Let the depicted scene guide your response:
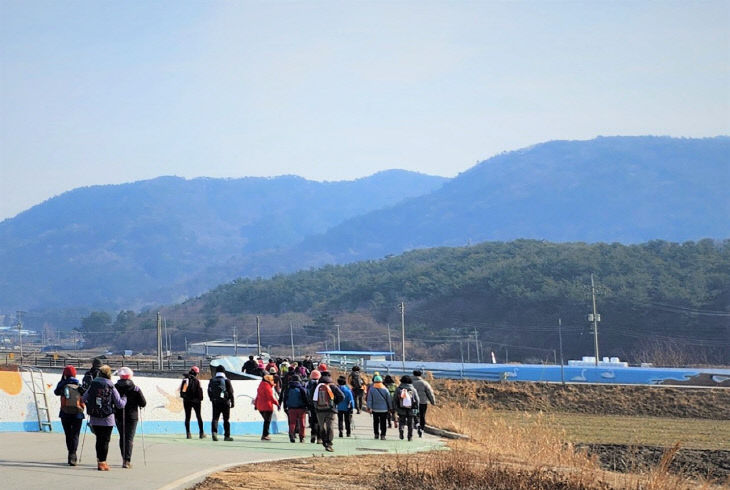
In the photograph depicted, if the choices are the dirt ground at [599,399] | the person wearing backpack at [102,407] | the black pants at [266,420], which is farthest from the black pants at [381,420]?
the dirt ground at [599,399]

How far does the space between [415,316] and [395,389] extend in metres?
107

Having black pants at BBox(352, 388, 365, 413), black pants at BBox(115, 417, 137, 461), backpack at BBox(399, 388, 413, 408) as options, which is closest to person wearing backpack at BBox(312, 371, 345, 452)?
backpack at BBox(399, 388, 413, 408)

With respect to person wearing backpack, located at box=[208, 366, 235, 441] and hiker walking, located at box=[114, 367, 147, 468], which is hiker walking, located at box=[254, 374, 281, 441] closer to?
person wearing backpack, located at box=[208, 366, 235, 441]

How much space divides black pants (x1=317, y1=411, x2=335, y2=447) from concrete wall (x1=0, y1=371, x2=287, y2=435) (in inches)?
146

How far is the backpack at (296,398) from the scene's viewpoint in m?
22.3

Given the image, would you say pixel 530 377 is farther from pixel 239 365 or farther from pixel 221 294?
pixel 221 294

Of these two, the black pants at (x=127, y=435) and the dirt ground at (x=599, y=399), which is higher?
the black pants at (x=127, y=435)

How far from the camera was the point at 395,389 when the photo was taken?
25.2 m

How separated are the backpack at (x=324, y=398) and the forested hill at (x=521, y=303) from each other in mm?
90754

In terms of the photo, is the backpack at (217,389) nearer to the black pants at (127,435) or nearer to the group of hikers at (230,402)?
the group of hikers at (230,402)

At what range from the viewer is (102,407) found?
15.2 m

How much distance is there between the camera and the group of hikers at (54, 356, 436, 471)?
50.2 feet

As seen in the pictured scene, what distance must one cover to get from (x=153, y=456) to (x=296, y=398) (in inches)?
212

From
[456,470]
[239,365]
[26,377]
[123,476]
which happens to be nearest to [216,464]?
[123,476]
